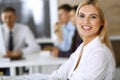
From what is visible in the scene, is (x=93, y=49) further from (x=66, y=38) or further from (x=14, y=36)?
(x=14, y=36)

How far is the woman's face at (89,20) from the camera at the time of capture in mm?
1328

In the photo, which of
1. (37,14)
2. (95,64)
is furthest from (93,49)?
(37,14)

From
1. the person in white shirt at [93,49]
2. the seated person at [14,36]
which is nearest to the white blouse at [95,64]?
the person in white shirt at [93,49]

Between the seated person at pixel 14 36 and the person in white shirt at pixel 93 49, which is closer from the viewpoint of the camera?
the person in white shirt at pixel 93 49

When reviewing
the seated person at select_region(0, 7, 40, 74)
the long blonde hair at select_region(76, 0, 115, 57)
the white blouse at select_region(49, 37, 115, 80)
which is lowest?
the seated person at select_region(0, 7, 40, 74)

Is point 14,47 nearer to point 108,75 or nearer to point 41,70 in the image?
point 41,70

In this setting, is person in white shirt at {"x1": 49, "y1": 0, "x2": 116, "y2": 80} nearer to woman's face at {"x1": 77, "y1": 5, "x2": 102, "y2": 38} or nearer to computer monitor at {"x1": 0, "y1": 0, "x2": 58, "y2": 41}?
woman's face at {"x1": 77, "y1": 5, "x2": 102, "y2": 38}

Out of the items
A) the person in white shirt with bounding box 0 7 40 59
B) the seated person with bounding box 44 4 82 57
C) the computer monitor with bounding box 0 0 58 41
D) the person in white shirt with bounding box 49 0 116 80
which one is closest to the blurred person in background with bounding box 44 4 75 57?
the seated person with bounding box 44 4 82 57

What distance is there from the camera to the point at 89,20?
1344 millimetres

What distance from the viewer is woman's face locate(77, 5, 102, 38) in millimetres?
1328

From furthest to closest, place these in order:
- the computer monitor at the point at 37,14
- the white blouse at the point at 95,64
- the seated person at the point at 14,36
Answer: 1. the computer monitor at the point at 37,14
2. the seated person at the point at 14,36
3. the white blouse at the point at 95,64

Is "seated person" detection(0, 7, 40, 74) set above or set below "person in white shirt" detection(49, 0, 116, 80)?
below

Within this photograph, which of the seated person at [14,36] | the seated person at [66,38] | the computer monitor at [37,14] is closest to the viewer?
the seated person at [66,38]

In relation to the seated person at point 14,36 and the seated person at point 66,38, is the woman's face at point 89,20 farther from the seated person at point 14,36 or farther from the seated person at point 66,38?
the seated person at point 14,36
